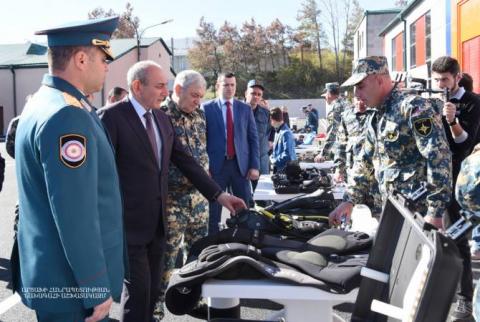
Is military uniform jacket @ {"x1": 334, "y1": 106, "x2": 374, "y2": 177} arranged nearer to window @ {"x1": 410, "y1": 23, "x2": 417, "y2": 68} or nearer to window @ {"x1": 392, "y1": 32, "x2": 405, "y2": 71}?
window @ {"x1": 410, "y1": 23, "x2": 417, "y2": 68}

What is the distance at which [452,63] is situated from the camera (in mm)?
4258

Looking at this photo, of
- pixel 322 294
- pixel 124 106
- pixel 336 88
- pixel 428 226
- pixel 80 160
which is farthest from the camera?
pixel 336 88

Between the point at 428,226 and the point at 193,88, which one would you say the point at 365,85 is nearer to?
the point at 193,88

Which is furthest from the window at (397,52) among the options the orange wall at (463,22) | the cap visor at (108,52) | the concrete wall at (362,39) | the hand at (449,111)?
the cap visor at (108,52)

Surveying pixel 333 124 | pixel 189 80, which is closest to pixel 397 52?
pixel 333 124

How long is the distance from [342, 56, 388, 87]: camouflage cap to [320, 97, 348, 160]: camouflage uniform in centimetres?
417

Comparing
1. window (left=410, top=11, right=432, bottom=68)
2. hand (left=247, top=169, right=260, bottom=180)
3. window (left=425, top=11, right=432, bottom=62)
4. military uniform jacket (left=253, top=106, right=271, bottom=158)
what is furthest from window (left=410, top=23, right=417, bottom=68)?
hand (left=247, top=169, right=260, bottom=180)

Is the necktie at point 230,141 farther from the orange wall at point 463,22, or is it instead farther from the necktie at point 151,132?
the orange wall at point 463,22

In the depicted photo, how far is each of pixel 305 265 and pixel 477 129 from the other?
278cm

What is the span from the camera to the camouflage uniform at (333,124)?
7.59 meters

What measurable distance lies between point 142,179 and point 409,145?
1600 mm

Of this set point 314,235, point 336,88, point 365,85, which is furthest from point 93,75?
point 336,88

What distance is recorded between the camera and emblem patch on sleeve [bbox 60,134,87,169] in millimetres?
1820

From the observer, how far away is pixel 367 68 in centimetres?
328
